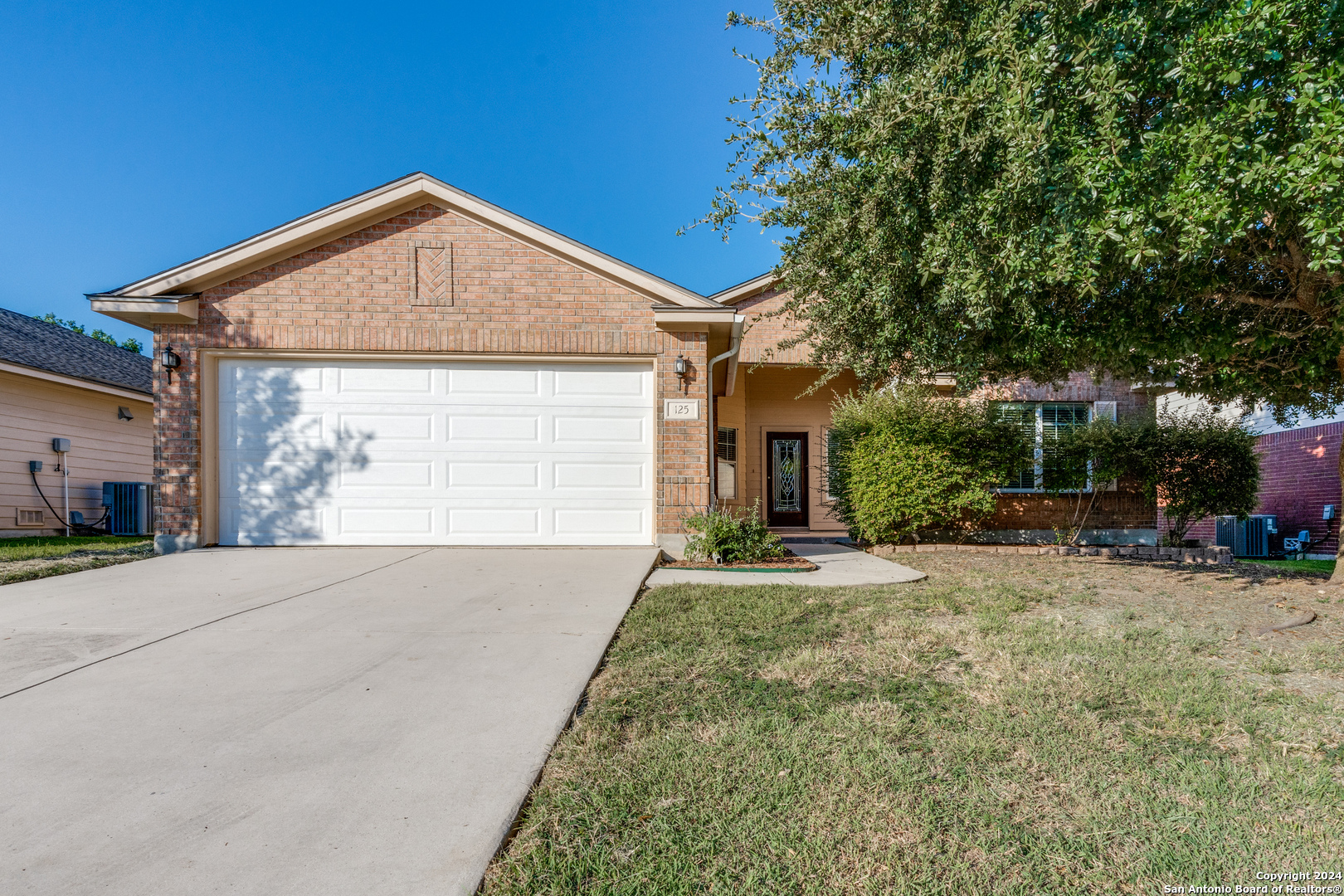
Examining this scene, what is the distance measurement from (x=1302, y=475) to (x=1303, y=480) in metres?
0.10

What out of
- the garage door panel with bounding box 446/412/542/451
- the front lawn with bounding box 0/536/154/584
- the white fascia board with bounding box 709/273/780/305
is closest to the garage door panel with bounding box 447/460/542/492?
the garage door panel with bounding box 446/412/542/451

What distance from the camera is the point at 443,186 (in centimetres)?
804

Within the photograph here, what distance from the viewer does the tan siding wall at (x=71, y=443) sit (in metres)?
11.1

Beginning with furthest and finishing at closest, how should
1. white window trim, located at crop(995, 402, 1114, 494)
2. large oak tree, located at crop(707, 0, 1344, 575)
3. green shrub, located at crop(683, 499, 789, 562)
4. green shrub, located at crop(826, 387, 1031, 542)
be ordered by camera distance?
white window trim, located at crop(995, 402, 1114, 494), green shrub, located at crop(826, 387, 1031, 542), green shrub, located at crop(683, 499, 789, 562), large oak tree, located at crop(707, 0, 1344, 575)

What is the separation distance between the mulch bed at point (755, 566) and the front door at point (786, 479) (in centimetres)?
585

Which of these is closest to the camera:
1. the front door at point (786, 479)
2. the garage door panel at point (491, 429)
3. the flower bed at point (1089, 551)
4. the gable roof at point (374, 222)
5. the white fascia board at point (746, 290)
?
the gable roof at point (374, 222)

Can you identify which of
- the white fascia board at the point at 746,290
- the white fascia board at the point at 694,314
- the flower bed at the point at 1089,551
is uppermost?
the white fascia board at the point at 746,290

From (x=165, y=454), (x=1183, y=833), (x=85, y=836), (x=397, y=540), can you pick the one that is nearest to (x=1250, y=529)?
(x=1183, y=833)

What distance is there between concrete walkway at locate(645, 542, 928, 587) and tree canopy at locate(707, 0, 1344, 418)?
224cm

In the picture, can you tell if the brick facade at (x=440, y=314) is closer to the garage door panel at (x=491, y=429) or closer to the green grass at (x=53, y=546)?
the garage door panel at (x=491, y=429)

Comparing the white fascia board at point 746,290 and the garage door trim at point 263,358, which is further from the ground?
the white fascia board at point 746,290

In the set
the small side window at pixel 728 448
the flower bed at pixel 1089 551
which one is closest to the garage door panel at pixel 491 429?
the small side window at pixel 728 448

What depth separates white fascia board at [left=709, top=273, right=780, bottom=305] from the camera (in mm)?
12562

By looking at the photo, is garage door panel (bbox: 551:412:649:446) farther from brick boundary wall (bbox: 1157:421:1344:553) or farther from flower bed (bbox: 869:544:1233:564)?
brick boundary wall (bbox: 1157:421:1344:553)
